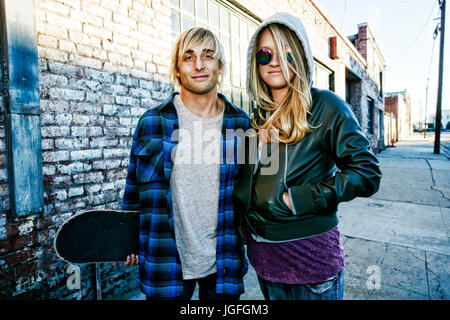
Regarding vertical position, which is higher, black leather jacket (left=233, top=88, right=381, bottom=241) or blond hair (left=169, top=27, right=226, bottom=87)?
blond hair (left=169, top=27, right=226, bottom=87)

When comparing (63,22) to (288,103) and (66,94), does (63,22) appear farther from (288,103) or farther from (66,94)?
(288,103)

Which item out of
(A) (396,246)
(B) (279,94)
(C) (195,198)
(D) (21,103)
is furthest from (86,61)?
(A) (396,246)

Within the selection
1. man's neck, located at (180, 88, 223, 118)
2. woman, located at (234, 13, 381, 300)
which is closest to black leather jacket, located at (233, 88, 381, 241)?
woman, located at (234, 13, 381, 300)

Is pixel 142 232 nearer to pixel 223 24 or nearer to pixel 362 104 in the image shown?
pixel 223 24

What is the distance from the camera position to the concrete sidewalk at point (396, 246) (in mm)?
2510

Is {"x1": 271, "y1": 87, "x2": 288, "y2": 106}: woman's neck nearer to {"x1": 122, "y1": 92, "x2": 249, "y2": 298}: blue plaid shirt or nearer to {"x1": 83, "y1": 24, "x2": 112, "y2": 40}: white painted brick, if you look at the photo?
{"x1": 122, "y1": 92, "x2": 249, "y2": 298}: blue plaid shirt

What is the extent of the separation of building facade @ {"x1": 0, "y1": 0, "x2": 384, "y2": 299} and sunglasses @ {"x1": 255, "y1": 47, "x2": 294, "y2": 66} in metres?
1.54

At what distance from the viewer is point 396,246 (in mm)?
3328

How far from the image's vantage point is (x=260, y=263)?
1.27m

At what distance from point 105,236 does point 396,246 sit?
3.46 metres

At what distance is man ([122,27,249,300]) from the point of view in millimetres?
1461

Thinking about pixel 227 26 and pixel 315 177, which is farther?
pixel 227 26

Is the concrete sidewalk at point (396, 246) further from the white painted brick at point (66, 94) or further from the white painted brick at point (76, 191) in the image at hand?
the white painted brick at point (66, 94)

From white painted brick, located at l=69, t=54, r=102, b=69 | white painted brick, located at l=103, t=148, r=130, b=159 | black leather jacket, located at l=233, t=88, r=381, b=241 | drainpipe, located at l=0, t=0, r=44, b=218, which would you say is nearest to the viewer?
black leather jacket, located at l=233, t=88, r=381, b=241
